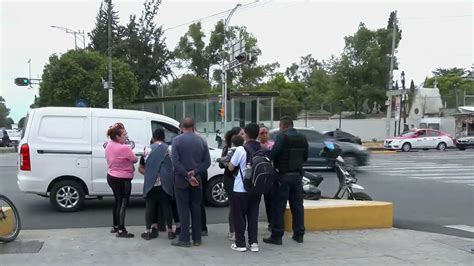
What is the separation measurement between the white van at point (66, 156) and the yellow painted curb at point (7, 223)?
8.04 ft

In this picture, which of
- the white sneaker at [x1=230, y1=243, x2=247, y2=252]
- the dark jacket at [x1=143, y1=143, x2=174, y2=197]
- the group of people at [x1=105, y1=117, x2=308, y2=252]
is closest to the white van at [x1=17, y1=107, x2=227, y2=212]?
the group of people at [x1=105, y1=117, x2=308, y2=252]

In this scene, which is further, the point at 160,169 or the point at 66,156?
the point at 66,156

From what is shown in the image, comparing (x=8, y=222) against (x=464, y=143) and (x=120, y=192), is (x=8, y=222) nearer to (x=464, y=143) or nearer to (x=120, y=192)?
(x=120, y=192)

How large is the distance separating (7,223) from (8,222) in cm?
2

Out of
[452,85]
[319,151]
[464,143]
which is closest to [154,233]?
[319,151]

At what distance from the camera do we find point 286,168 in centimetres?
755

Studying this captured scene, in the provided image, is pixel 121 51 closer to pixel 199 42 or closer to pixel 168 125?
pixel 199 42

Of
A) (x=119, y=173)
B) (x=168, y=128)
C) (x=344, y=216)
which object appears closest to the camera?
(x=119, y=173)

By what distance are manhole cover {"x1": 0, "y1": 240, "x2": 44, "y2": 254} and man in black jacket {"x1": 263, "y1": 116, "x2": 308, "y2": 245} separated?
310cm

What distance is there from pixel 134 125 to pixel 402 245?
219 inches

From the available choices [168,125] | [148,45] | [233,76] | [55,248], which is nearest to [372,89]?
[233,76]

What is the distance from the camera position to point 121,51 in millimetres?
60062

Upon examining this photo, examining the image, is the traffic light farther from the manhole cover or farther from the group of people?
the manhole cover

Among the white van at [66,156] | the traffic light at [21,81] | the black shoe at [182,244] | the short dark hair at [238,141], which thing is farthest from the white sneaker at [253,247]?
the traffic light at [21,81]
